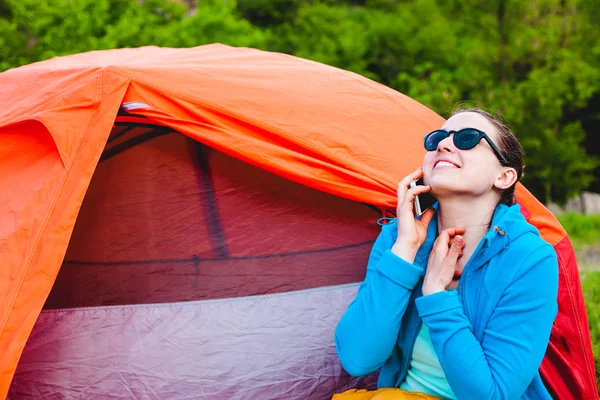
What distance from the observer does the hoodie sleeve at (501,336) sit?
136 cm

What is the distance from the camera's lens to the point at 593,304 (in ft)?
11.6

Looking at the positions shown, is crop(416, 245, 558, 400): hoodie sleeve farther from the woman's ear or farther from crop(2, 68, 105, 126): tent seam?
crop(2, 68, 105, 126): tent seam

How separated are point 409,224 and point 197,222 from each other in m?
0.97

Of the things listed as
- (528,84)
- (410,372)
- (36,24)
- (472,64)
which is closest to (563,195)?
(528,84)

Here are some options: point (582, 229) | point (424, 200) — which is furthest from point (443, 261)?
point (582, 229)

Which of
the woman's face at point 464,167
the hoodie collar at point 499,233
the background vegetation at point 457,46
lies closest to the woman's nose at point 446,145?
the woman's face at point 464,167

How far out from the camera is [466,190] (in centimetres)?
152

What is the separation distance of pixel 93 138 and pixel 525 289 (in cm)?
132

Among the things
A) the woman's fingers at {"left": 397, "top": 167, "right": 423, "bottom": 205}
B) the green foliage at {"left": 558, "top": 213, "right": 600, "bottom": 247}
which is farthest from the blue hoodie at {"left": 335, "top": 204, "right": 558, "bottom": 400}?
the green foliage at {"left": 558, "top": 213, "right": 600, "bottom": 247}

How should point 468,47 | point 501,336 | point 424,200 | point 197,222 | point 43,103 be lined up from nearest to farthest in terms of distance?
1. point 501,336
2. point 424,200
3. point 43,103
4. point 197,222
5. point 468,47

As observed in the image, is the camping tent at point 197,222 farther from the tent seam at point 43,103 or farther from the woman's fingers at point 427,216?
the woman's fingers at point 427,216

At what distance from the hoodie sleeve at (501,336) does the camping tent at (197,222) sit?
2.01 feet

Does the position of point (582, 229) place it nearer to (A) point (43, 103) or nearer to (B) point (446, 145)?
(B) point (446, 145)

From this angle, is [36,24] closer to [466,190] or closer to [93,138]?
[93,138]
